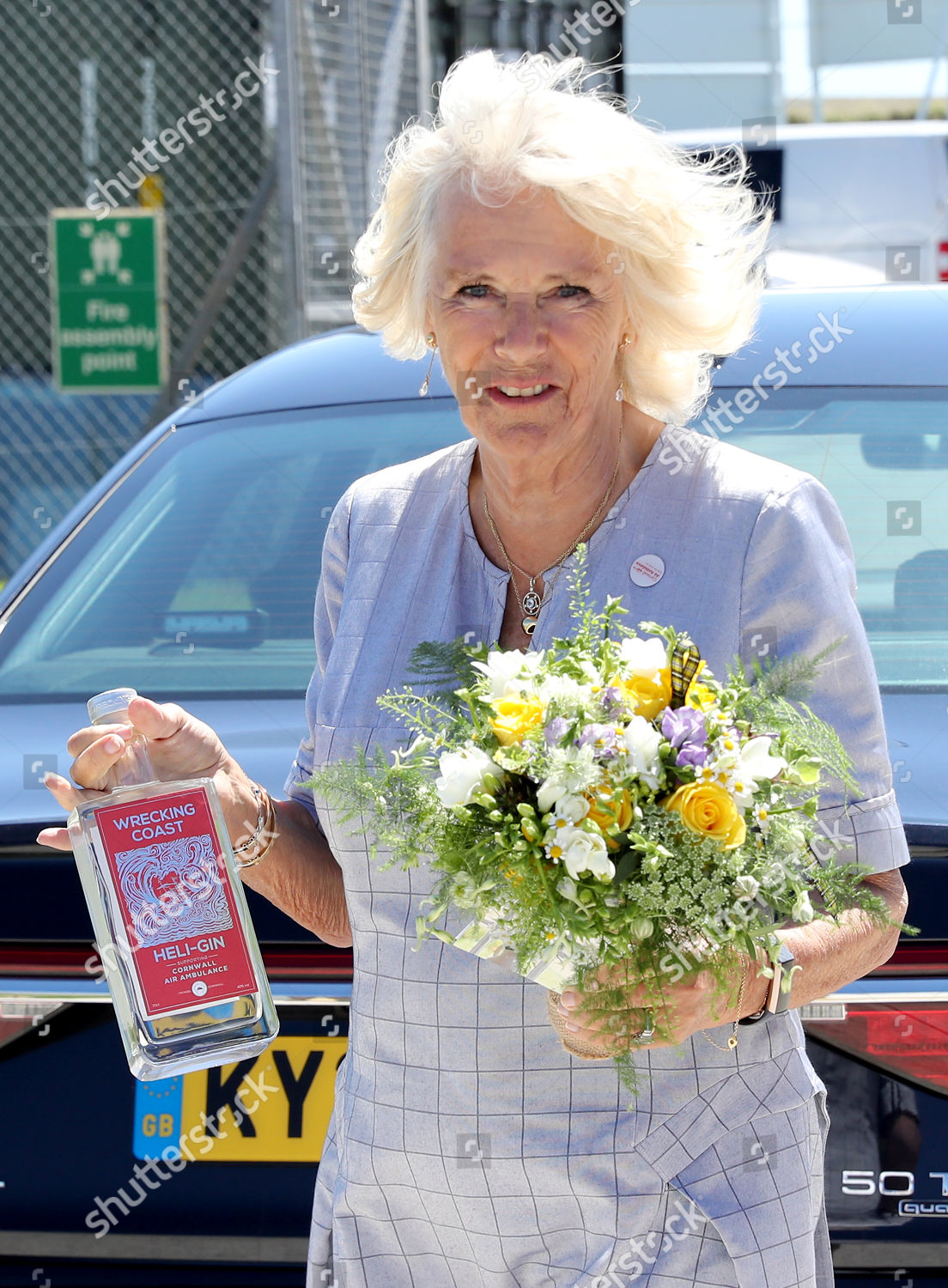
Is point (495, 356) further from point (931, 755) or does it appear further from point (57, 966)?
point (57, 966)

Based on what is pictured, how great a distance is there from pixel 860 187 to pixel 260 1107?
24.0ft

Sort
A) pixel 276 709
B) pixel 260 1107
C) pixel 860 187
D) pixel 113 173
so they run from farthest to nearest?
1. pixel 113 173
2. pixel 860 187
3. pixel 276 709
4. pixel 260 1107

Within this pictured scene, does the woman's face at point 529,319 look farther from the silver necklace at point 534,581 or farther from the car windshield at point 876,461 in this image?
the car windshield at point 876,461

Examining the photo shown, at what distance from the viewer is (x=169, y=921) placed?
169 centimetres

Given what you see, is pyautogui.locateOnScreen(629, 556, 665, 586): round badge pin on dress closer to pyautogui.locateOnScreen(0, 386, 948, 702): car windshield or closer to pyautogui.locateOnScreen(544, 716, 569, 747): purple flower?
pyautogui.locateOnScreen(544, 716, 569, 747): purple flower

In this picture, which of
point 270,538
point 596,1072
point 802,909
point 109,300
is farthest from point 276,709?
point 109,300

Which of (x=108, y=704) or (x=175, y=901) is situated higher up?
(x=108, y=704)

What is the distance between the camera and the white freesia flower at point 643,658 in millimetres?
1437

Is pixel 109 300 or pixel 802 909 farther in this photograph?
pixel 109 300
